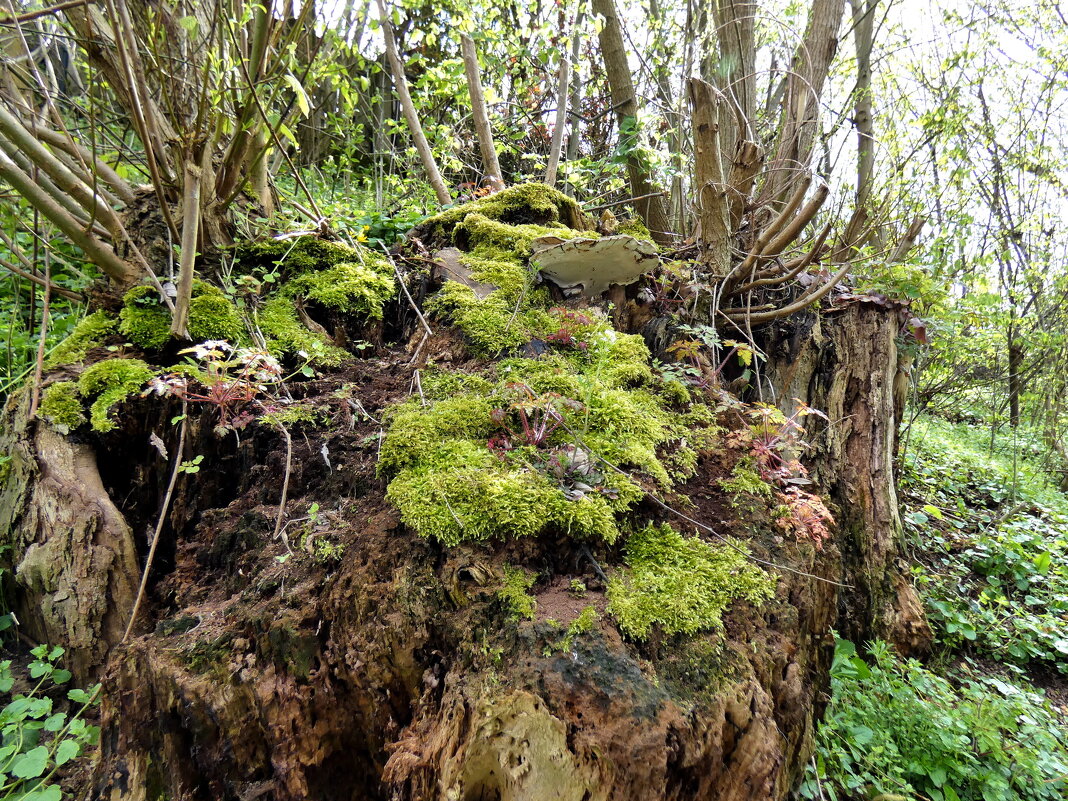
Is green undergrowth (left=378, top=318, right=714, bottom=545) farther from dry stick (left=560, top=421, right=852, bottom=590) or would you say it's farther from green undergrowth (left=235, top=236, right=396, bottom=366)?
green undergrowth (left=235, top=236, right=396, bottom=366)

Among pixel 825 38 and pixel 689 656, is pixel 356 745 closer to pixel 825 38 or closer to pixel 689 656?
pixel 689 656

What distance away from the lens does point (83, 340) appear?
2.58m

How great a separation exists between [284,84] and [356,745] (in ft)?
10.1

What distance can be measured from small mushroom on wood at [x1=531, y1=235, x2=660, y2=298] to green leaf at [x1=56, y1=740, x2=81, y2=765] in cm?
294

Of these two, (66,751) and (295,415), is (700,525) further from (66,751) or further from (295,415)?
(66,751)

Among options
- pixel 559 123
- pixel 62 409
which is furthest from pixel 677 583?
pixel 559 123

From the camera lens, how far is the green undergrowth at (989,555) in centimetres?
368

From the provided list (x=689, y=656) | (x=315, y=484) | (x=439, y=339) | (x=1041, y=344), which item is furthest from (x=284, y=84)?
(x=1041, y=344)

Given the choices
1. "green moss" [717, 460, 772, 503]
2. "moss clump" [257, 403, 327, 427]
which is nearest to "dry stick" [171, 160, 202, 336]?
"moss clump" [257, 403, 327, 427]

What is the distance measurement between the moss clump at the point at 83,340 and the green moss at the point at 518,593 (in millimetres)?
2419

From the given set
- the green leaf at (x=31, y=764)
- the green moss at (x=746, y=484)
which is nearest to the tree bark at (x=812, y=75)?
the green moss at (x=746, y=484)

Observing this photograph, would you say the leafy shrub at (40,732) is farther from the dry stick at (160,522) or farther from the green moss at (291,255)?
the green moss at (291,255)

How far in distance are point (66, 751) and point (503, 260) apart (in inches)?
121

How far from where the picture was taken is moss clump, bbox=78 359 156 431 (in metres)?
2.31
